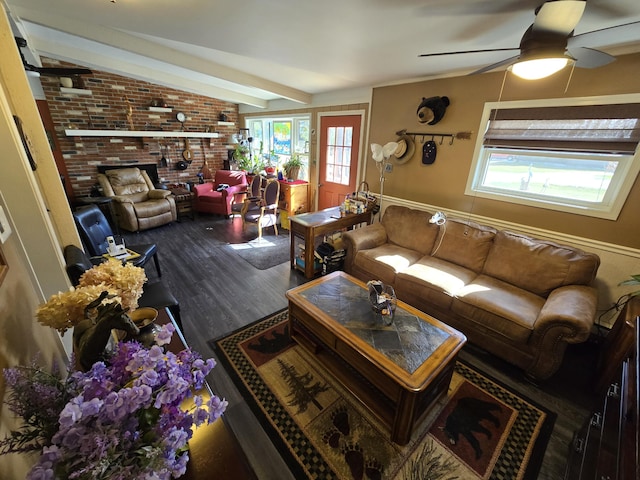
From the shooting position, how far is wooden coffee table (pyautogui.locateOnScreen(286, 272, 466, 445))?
141 cm

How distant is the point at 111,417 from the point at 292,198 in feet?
14.3

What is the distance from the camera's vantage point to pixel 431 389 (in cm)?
151

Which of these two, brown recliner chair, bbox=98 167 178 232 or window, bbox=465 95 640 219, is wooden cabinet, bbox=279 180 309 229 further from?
window, bbox=465 95 640 219

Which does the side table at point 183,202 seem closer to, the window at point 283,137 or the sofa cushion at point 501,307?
the window at point 283,137

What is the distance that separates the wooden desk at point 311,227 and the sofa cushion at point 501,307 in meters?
1.51

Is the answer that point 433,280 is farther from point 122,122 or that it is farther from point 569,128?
point 122,122

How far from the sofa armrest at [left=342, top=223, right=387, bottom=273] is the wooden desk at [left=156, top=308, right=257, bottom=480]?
2.20 m

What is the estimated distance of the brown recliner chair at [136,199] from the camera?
4.29m

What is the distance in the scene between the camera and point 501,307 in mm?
1995

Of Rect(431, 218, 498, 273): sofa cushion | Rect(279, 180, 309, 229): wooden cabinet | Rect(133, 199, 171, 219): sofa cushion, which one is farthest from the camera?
Rect(279, 180, 309, 229): wooden cabinet

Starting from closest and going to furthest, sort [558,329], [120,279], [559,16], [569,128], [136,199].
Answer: [120,279]
[559,16]
[558,329]
[569,128]
[136,199]

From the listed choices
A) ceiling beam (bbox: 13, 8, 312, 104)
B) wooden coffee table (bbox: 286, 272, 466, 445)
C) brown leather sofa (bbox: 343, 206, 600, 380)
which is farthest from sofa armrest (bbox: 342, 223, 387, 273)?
ceiling beam (bbox: 13, 8, 312, 104)

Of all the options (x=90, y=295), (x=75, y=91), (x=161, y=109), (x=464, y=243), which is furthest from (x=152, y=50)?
(x=464, y=243)

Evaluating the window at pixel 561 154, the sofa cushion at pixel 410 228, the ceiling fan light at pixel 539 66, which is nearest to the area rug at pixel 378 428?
the sofa cushion at pixel 410 228
